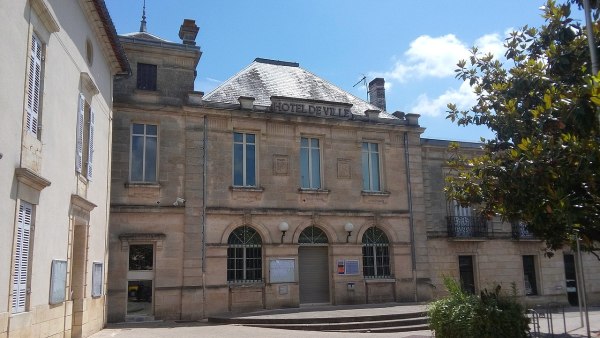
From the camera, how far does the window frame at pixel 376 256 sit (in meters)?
20.1

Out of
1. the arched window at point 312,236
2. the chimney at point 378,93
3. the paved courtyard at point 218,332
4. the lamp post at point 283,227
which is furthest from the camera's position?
the chimney at point 378,93

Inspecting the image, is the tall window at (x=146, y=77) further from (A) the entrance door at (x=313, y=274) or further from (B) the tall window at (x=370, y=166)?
(B) the tall window at (x=370, y=166)

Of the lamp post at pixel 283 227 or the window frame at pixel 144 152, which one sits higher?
the window frame at pixel 144 152

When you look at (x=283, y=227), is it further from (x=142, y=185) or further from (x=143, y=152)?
(x=143, y=152)

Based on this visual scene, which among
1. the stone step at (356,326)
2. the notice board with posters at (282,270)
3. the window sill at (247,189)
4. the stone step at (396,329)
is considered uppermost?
the window sill at (247,189)

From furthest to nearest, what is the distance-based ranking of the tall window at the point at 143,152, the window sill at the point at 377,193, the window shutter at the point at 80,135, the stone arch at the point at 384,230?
the window sill at the point at 377,193 → the stone arch at the point at 384,230 → the tall window at the point at 143,152 → the window shutter at the point at 80,135

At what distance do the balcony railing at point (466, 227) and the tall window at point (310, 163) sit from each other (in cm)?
588

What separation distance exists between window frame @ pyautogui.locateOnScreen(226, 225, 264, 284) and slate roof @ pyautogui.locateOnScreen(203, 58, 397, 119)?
462cm

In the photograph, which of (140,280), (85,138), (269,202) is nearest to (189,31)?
(269,202)

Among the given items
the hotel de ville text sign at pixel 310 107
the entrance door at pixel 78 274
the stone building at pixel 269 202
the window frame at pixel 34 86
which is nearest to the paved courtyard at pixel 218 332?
the entrance door at pixel 78 274

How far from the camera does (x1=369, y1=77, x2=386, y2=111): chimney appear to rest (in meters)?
24.8

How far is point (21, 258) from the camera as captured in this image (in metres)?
8.86

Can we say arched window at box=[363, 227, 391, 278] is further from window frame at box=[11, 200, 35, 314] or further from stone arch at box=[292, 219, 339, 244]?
window frame at box=[11, 200, 35, 314]

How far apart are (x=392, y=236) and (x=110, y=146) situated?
34.5ft
